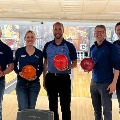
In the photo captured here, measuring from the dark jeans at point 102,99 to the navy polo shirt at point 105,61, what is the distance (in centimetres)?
6

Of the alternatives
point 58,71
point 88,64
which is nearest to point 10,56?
point 58,71

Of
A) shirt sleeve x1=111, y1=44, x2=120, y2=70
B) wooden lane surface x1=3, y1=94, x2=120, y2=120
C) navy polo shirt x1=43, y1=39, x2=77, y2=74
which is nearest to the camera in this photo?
shirt sleeve x1=111, y1=44, x2=120, y2=70

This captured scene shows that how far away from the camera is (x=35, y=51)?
2582 millimetres

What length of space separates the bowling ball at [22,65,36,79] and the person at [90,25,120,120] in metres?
0.57

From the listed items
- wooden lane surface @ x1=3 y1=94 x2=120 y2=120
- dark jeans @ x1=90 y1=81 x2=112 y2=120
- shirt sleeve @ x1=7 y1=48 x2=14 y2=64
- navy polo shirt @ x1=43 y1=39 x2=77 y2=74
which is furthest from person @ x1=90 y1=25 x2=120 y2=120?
wooden lane surface @ x1=3 y1=94 x2=120 y2=120

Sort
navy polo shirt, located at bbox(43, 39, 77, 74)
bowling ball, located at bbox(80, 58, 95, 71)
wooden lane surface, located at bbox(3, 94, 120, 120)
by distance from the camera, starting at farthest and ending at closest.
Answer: wooden lane surface, located at bbox(3, 94, 120, 120) < navy polo shirt, located at bbox(43, 39, 77, 74) < bowling ball, located at bbox(80, 58, 95, 71)

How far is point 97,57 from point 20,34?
1030cm

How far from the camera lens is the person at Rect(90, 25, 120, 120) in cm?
241

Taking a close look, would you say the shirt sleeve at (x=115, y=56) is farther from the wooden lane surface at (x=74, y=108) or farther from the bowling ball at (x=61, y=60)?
the wooden lane surface at (x=74, y=108)

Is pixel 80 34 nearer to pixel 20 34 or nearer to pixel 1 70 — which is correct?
pixel 20 34

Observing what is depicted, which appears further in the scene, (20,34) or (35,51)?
(20,34)

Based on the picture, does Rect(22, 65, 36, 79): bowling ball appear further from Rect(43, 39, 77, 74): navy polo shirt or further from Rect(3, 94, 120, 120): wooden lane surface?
Rect(3, 94, 120, 120): wooden lane surface

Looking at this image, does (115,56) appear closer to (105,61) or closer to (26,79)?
(105,61)

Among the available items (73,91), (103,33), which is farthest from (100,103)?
(73,91)
